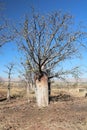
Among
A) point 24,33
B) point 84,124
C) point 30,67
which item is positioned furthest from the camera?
point 30,67

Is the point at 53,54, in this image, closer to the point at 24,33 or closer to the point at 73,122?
the point at 24,33

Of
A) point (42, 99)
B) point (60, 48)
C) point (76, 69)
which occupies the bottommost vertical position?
point (42, 99)

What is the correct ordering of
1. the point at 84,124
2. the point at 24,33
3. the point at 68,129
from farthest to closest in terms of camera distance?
the point at 24,33 → the point at 84,124 → the point at 68,129

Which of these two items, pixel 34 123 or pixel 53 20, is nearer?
pixel 34 123

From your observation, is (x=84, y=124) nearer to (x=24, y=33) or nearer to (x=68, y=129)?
(x=68, y=129)

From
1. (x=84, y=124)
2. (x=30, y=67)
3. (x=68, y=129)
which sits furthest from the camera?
(x=30, y=67)

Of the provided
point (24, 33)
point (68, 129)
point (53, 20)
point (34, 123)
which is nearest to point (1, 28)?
point (24, 33)

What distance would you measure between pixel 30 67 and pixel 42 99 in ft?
8.87

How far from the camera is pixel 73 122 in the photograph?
40.1 ft

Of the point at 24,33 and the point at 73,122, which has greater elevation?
the point at 24,33

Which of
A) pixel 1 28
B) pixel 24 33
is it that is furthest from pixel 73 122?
pixel 1 28

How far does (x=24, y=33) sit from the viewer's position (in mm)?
19047

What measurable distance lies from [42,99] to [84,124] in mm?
8131

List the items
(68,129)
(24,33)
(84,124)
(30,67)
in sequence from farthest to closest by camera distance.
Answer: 1. (30,67)
2. (24,33)
3. (84,124)
4. (68,129)
